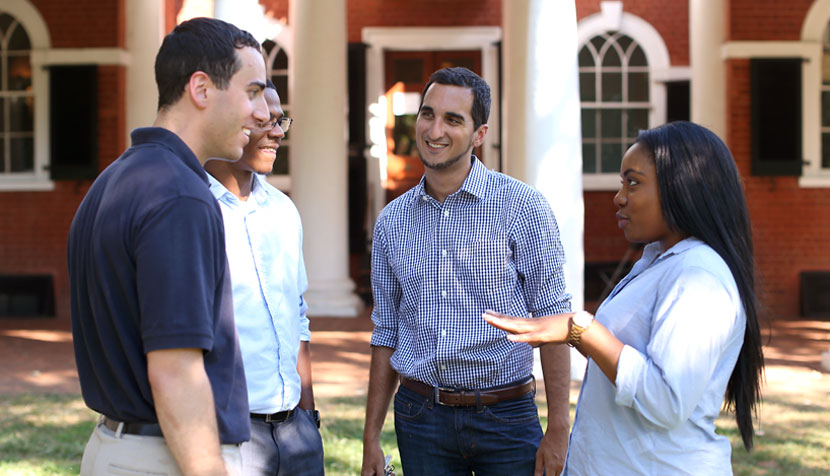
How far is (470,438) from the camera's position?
2.82m

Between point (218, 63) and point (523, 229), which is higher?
point (218, 63)

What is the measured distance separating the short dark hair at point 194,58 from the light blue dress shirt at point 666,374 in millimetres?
1110

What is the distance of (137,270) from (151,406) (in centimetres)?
29

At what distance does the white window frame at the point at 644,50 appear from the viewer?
45.2 feet

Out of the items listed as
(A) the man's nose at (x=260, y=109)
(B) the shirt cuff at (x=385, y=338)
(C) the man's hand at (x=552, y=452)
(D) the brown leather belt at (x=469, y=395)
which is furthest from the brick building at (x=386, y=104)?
(A) the man's nose at (x=260, y=109)

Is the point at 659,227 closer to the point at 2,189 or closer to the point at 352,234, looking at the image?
the point at 352,234

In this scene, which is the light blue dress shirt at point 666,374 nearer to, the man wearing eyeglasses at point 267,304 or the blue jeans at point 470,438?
the blue jeans at point 470,438

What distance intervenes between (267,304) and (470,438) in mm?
742

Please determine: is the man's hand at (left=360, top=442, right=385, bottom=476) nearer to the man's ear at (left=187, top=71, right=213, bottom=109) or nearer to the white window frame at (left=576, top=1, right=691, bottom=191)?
the man's ear at (left=187, top=71, right=213, bottom=109)

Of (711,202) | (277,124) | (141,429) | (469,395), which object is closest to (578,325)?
(711,202)

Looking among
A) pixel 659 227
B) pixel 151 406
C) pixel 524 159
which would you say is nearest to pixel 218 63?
pixel 151 406

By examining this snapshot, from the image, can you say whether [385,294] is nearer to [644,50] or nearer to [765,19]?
[765,19]

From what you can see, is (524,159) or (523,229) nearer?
(523,229)

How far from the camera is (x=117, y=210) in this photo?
1.80 m
